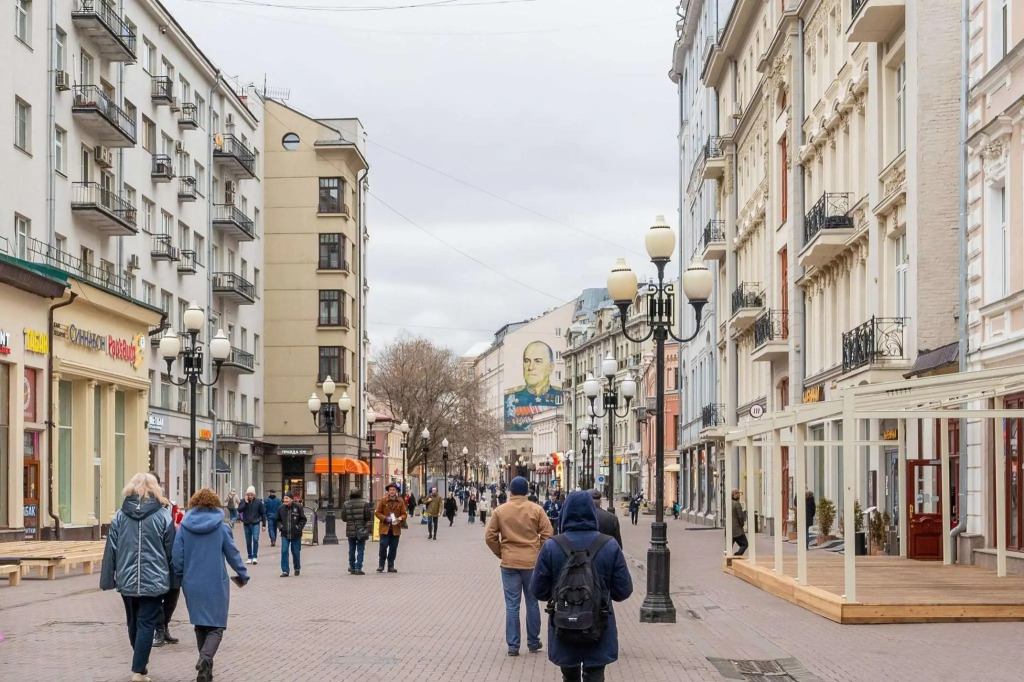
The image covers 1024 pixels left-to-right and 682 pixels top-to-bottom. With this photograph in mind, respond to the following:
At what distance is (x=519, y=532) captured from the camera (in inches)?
533

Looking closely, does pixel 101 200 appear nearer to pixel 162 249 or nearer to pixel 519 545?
pixel 162 249

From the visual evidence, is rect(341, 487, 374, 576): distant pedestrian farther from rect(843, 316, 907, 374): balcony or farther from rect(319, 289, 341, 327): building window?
rect(319, 289, 341, 327): building window

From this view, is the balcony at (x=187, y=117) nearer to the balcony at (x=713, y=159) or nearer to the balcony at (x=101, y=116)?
the balcony at (x=101, y=116)

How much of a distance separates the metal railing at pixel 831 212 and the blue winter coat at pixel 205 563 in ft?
75.0

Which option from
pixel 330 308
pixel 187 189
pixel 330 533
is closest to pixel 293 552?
pixel 330 533

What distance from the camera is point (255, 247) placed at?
64.8 m

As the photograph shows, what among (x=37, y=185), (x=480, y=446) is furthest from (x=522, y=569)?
(x=480, y=446)

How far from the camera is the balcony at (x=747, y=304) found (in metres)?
43.7

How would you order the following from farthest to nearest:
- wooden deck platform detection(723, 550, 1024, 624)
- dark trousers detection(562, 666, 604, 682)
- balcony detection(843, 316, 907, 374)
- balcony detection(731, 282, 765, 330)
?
balcony detection(731, 282, 765, 330), balcony detection(843, 316, 907, 374), wooden deck platform detection(723, 550, 1024, 624), dark trousers detection(562, 666, 604, 682)

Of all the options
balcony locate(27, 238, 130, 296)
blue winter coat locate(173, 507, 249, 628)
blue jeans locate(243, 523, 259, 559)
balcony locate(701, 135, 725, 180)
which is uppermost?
balcony locate(701, 135, 725, 180)

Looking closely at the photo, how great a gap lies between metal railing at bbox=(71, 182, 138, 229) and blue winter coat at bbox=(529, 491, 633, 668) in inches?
1266

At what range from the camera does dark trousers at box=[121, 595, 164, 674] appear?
1100 cm

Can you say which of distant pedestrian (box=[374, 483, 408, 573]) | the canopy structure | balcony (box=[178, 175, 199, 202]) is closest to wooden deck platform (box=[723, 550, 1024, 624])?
the canopy structure

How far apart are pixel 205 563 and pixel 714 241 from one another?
4261 cm
